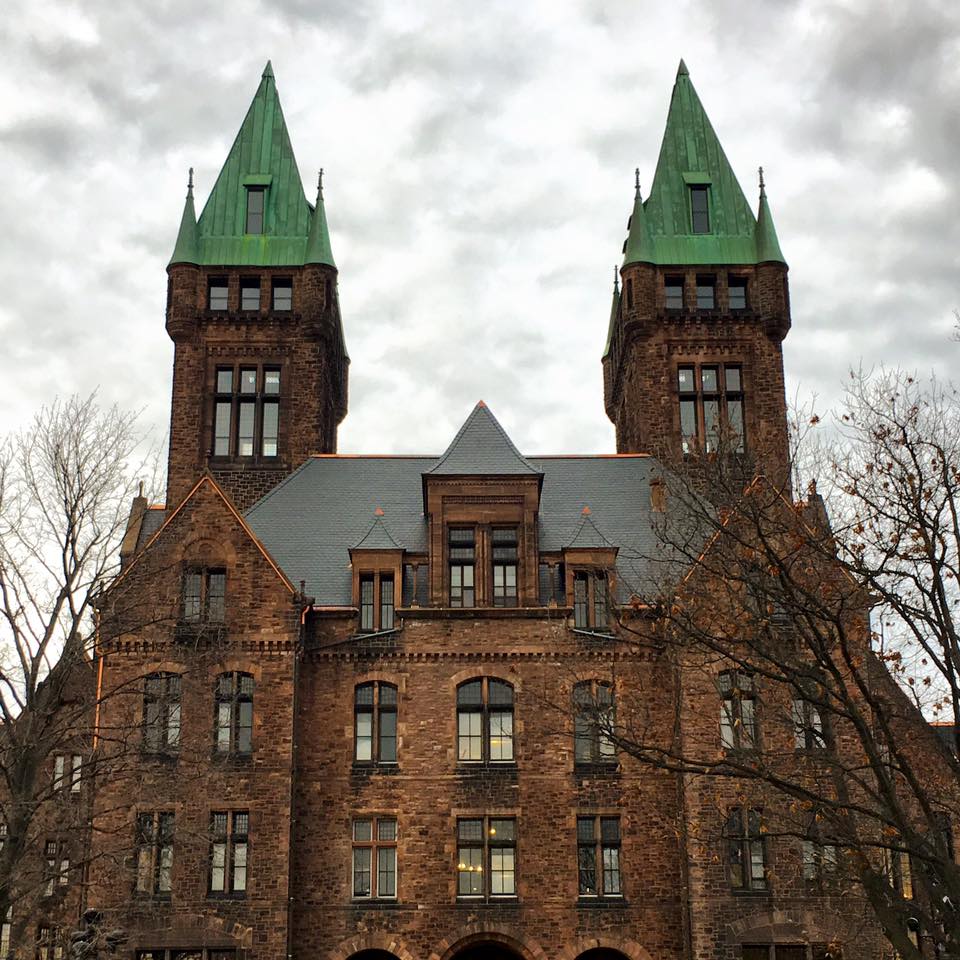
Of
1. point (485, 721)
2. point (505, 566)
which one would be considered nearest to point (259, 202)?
point (505, 566)

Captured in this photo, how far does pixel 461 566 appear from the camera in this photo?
38.2 metres

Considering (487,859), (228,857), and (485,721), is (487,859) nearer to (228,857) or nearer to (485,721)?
(485,721)

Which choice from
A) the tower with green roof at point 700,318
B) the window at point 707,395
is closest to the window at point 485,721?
the tower with green roof at point 700,318

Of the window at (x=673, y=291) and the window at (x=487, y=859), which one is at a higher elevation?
the window at (x=673, y=291)

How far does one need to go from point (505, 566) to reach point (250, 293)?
15175 mm

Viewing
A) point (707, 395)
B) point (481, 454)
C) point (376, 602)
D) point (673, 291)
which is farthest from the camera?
point (673, 291)

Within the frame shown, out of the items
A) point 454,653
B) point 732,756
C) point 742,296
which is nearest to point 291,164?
point 742,296

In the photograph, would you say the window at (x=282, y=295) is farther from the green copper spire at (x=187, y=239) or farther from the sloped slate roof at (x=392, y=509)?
the sloped slate roof at (x=392, y=509)

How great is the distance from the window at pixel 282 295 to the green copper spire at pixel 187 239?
9.08ft

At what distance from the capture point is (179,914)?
3388cm

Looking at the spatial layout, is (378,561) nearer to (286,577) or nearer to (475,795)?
(286,577)

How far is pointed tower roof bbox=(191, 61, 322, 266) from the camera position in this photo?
4803cm

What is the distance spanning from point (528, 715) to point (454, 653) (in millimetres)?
2517

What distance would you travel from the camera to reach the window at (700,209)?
4934cm
